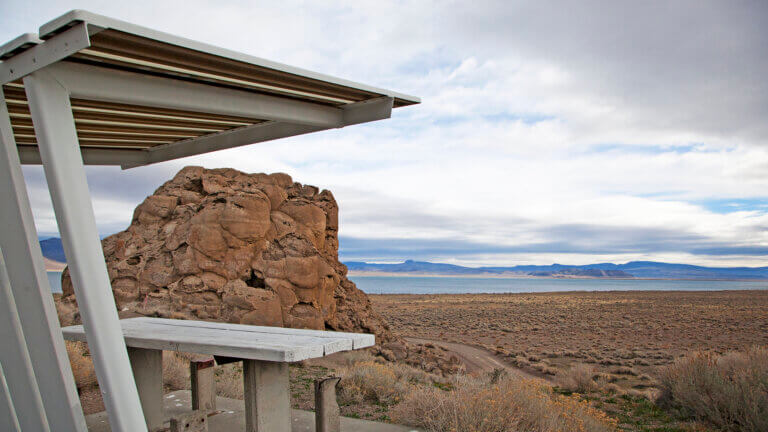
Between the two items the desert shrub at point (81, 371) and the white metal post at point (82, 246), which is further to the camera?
the desert shrub at point (81, 371)

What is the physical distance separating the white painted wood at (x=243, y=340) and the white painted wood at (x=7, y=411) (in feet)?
3.31

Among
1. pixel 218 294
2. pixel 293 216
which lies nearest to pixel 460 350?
pixel 293 216

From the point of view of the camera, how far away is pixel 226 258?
43.3 feet

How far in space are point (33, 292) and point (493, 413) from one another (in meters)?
4.13

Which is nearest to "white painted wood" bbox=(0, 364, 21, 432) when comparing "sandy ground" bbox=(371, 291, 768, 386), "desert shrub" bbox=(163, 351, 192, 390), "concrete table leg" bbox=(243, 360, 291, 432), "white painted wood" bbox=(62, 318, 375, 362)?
"white painted wood" bbox=(62, 318, 375, 362)

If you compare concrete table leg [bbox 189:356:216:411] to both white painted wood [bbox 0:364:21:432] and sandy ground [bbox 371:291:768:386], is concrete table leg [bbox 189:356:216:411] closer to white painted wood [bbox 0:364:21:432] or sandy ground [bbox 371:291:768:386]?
white painted wood [bbox 0:364:21:432]

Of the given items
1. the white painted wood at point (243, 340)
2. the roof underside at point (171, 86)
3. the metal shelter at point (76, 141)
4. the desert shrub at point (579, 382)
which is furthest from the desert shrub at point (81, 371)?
the desert shrub at point (579, 382)

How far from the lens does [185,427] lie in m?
3.79

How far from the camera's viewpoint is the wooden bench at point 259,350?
366 cm

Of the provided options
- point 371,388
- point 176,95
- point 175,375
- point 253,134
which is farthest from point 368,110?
point 175,375

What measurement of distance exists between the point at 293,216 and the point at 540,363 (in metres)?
9.27

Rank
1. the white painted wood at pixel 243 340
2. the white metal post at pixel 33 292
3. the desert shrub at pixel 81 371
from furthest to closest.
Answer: the desert shrub at pixel 81 371 → the white painted wood at pixel 243 340 → the white metal post at pixel 33 292

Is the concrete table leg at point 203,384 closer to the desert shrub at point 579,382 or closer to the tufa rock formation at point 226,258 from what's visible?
the tufa rock formation at point 226,258

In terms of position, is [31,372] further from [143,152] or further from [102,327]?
[143,152]
